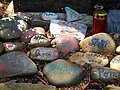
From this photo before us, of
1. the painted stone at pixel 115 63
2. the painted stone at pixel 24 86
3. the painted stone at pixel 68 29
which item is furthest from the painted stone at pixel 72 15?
the painted stone at pixel 24 86

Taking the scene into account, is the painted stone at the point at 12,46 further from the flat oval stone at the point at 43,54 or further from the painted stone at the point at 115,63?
the painted stone at the point at 115,63

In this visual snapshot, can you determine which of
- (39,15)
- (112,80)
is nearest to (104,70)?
(112,80)

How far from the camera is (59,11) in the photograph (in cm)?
492

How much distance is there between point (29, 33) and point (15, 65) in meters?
0.88

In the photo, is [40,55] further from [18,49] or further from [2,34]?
[2,34]

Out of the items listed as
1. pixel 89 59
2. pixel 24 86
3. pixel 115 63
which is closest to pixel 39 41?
pixel 89 59

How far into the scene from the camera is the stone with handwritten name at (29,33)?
4270 millimetres

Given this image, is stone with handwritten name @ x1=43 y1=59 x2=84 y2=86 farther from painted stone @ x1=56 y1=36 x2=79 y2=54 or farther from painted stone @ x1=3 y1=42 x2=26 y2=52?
painted stone @ x1=3 y1=42 x2=26 y2=52

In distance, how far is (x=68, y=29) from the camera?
4512 millimetres

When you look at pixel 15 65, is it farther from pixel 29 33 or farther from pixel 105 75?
pixel 105 75

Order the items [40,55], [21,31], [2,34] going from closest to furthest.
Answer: [40,55] < [2,34] < [21,31]

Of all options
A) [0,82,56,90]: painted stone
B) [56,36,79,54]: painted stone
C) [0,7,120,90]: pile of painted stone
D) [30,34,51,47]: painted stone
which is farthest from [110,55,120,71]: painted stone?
[30,34,51,47]: painted stone

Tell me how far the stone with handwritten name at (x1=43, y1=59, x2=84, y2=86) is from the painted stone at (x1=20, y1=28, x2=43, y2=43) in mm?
792

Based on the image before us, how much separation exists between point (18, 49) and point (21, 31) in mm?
491
